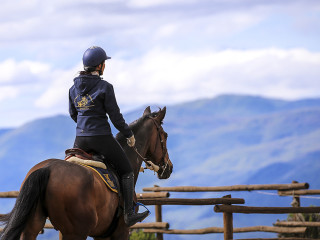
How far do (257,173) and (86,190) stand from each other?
45.7 meters

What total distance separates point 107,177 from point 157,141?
1.33 meters

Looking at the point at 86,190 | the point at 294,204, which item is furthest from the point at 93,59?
the point at 294,204

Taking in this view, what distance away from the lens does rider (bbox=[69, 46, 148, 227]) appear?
6262 millimetres

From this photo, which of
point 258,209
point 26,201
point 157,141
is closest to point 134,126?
point 157,141

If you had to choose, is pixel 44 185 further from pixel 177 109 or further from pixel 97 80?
pixel 177 109

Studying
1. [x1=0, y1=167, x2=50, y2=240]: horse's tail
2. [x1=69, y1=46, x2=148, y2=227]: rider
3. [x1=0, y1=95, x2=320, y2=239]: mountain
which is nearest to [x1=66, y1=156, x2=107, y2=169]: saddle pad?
Answer: [x1=69, y1=46, x2=148, y2=227]: rider

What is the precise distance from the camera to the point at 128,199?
20.7 feet

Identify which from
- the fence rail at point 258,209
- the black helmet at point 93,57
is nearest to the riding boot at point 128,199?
the black helmet at point 93,57

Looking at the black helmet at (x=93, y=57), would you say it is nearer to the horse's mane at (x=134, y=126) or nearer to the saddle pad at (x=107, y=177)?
the horse's mane at (x=134, y=126)

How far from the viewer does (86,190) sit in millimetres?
5668

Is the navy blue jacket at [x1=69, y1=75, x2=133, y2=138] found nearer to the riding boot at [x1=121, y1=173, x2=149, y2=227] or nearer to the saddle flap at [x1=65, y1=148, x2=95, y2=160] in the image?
the saddle flap at [x1=65, y1=148, x2=95, y2=160]

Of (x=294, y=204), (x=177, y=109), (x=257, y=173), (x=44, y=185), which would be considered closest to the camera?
(x=44, y=185)

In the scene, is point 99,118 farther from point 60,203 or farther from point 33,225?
point 33,225

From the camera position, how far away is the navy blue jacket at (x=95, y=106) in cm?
625
